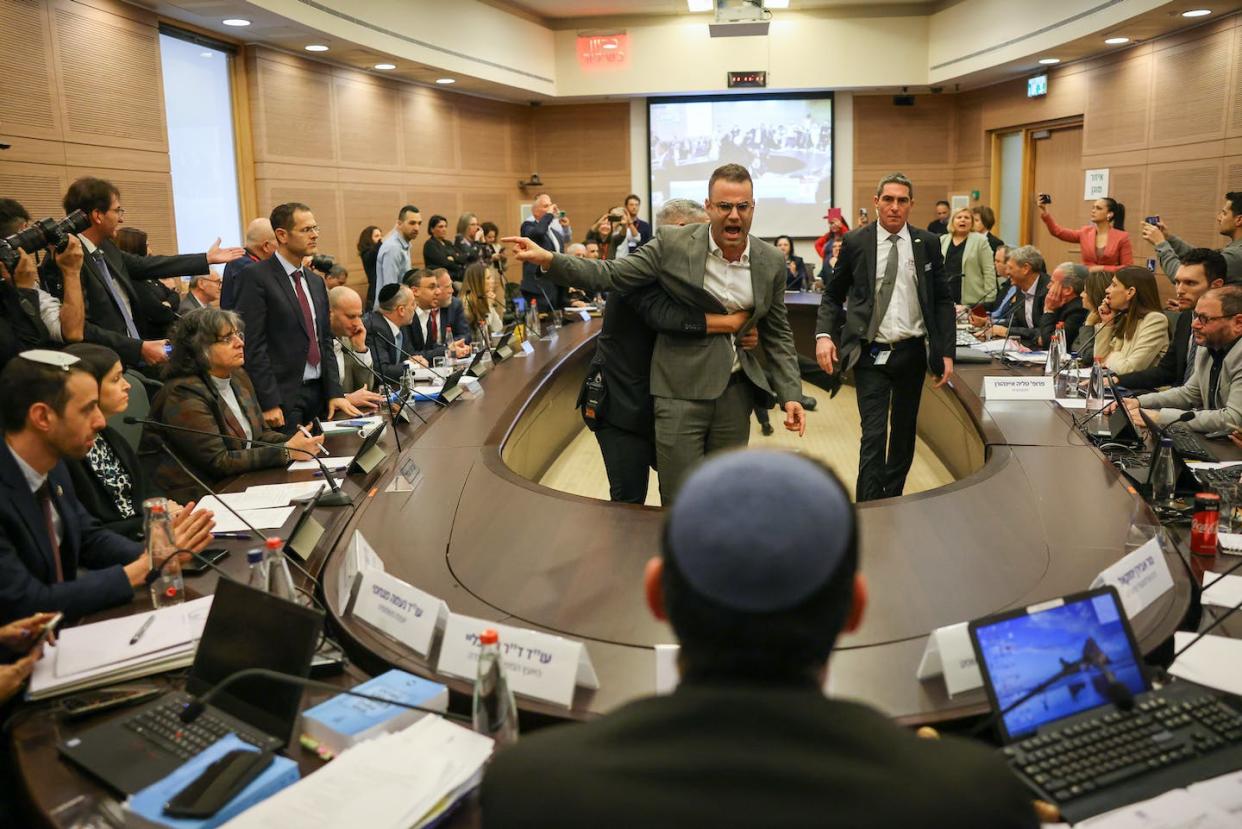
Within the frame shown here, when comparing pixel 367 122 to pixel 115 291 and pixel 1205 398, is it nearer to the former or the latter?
pixel 115 291

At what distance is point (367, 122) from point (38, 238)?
5.70 metres

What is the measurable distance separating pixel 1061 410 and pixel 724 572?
3345 millimetres

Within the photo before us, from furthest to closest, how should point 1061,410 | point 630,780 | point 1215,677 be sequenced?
point 1061,410 < point 1215,677 < point 630,780

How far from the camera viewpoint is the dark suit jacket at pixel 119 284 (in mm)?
3967

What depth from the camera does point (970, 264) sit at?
7664 mm

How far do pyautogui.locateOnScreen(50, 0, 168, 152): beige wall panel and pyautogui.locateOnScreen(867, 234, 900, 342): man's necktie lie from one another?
4.36 metres

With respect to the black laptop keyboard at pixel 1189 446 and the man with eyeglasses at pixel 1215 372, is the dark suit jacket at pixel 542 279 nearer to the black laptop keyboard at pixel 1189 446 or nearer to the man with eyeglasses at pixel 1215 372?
the man with eyeglasses at pixel 1215 372

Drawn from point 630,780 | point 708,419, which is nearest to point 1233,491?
point 708,419

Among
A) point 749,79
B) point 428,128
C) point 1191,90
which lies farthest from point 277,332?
point 749,79

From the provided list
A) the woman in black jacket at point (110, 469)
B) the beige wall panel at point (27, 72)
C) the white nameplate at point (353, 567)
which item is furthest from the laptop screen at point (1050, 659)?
the beige wall panel at point (27, 72)

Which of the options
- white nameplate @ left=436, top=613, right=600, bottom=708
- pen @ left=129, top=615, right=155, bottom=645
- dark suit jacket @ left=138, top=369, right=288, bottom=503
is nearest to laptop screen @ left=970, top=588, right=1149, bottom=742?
white nameplate @ left=436, top=613, right=600, bottom=708

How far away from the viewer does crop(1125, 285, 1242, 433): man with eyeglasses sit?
3.18m

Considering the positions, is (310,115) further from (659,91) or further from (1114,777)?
(1114,777)

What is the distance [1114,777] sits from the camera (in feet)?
4.07
